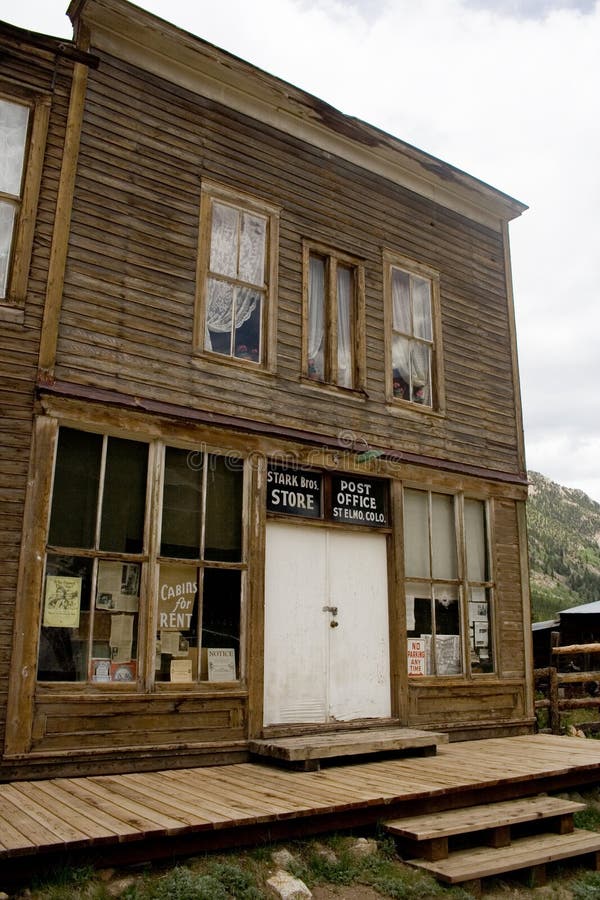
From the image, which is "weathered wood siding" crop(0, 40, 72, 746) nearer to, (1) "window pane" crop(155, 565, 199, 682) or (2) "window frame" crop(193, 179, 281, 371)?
(1) "window pane" crop(155, 565, 199, 682)

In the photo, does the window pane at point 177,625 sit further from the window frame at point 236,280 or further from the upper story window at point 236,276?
the upper story window at point 236,276

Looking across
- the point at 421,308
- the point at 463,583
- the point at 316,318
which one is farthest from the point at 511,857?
the point at 421,308

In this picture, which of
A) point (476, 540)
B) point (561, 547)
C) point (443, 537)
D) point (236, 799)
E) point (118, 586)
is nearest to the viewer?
point (236, 799)

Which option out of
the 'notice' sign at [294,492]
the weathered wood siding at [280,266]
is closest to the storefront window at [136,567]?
the 'notice' sign at [294,492]

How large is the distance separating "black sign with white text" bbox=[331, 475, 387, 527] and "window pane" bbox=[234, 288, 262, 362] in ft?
5.56

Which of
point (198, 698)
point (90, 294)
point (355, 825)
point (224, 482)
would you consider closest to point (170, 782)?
point (198, 698)

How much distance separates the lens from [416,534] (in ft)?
31.3

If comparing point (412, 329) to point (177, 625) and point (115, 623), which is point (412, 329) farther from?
point (115, 623)

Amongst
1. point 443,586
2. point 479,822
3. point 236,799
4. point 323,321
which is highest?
point 323,321

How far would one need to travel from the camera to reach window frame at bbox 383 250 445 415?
31.9 ft

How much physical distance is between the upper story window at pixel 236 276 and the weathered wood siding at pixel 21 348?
1645 millimetres

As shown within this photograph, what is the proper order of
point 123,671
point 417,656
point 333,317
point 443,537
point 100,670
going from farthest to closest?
point 443,537, point 333,317, point 417,656, point 123,671, point 100,670

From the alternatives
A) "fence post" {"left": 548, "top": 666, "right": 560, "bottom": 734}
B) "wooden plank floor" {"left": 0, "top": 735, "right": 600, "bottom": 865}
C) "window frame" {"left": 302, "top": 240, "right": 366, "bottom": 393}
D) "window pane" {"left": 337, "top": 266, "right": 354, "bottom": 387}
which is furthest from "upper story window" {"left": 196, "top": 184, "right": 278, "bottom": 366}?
"fence post" {"left": 548, "top": 666, "right": 560, "bottom": 734}

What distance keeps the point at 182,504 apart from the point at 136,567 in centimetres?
78
